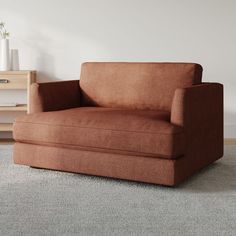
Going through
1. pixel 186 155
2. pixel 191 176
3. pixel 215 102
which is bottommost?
pixel 191 176

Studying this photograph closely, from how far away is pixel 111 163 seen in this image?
311 centimetres

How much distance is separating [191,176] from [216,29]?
6.98 ft

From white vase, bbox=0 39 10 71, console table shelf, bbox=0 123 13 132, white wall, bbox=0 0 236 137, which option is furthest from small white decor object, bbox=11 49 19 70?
console table shelf, bbox=0 123 13 132

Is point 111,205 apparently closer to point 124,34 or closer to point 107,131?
point 107,131

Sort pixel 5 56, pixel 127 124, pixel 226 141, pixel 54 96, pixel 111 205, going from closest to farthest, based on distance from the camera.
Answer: pixel 111 205 → pixel 127 124 → pixel 54 96 → pixel 5 56 → pixel 226 141

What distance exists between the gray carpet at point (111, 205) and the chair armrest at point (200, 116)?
8.9 inches

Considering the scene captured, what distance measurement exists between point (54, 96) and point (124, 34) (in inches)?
61.0

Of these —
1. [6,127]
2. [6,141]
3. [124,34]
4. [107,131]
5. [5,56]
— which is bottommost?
[6,141]

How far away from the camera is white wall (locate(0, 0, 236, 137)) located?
4.95 m

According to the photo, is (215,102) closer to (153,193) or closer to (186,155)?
(186,155)

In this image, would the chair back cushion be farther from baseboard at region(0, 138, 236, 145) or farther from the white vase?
baseboard at region(0, 138, 236, 145)

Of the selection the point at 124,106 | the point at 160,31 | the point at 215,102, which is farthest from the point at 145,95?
the point at 160,31

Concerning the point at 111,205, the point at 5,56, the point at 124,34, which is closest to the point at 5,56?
the point at 5,56

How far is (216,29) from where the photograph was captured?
4945 millimetres
